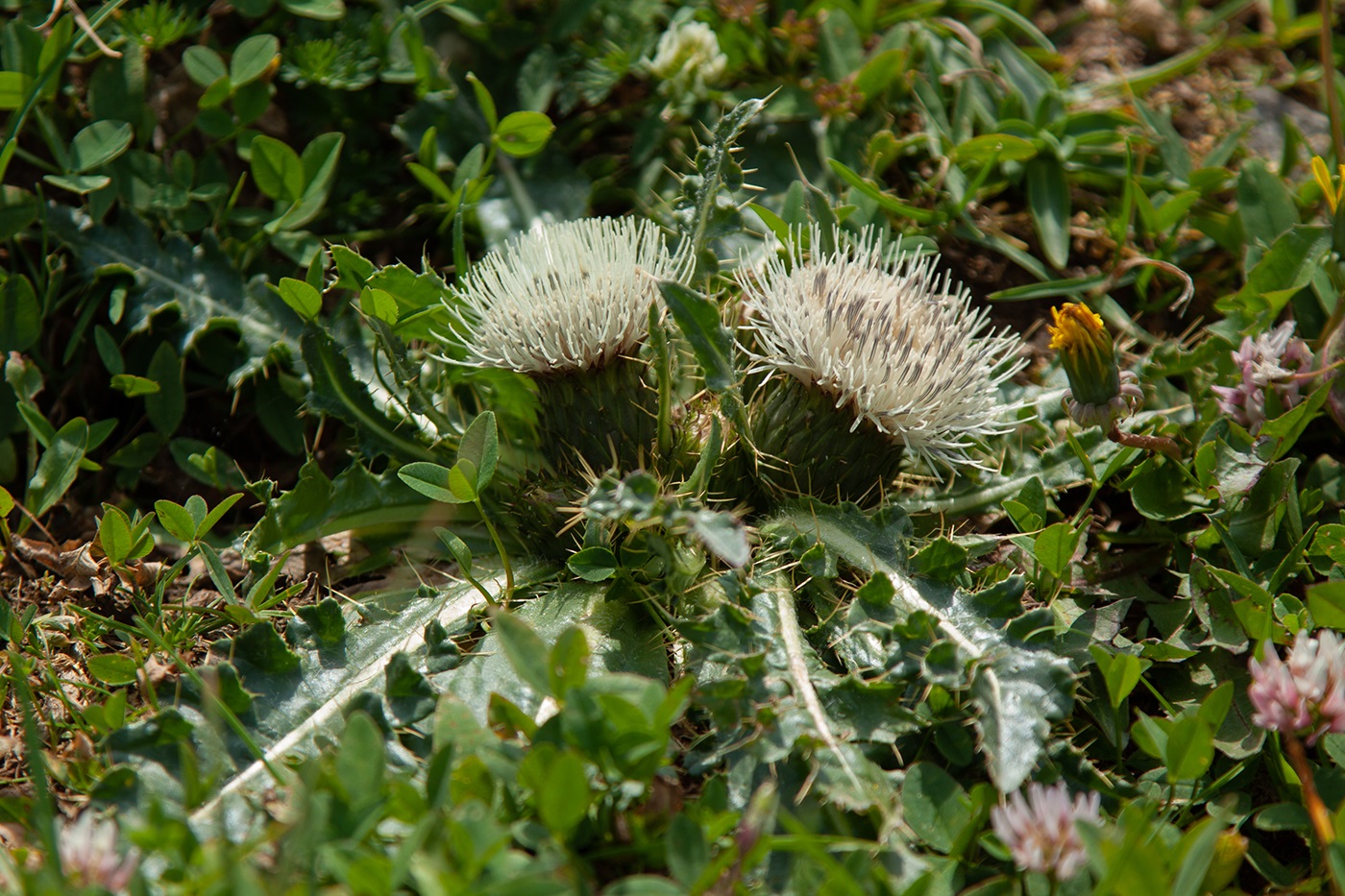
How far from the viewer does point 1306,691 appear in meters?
1.99

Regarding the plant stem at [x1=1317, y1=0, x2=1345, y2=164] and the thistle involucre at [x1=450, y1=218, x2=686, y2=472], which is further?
the plant stem at [x1=1317, y1=0, x2=1345, y2=164]

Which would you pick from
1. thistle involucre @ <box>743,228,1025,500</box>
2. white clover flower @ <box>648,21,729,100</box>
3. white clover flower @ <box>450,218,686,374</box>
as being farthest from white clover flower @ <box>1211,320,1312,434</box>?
white clover flower @ <box>648,21,729,100</box>

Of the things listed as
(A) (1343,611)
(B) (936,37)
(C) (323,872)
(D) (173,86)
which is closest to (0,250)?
(D) (173,86)

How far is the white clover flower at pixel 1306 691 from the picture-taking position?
199 centimetres

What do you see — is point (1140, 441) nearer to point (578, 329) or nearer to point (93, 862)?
point (578, 329)

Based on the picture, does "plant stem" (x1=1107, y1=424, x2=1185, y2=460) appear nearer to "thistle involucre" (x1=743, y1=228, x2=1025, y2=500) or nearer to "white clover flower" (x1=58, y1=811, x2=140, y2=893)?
"thistle involucre" (x1=743, y1=228, x2=1025, y2=500)

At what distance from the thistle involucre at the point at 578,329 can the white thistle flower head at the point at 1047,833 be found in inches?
49.0

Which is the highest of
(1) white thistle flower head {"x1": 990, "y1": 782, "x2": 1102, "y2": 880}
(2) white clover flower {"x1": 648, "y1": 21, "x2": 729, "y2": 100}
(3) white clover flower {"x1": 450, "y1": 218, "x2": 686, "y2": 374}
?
(2) white clover flower {"x1": 648, "y1": 21, "x2": 729, "y2": 100}

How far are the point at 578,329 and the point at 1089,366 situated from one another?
1278mm

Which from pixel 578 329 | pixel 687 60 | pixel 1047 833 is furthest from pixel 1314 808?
pixel 687 60

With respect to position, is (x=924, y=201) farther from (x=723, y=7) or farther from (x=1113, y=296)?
(x=723, y=7)

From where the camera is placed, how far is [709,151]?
2.82 meters

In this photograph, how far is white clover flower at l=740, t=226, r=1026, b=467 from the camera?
2488mm

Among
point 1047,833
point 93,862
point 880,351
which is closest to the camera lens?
point 93,862
